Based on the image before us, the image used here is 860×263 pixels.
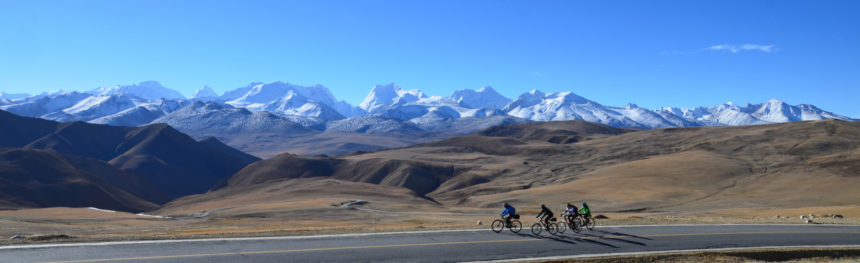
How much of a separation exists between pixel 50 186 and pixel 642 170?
4519 inches

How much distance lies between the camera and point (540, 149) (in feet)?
533

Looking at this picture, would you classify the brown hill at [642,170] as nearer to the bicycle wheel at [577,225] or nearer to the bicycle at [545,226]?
the bicycle wheel at [577,225]

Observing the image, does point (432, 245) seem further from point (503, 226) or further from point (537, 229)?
point (537, 229)

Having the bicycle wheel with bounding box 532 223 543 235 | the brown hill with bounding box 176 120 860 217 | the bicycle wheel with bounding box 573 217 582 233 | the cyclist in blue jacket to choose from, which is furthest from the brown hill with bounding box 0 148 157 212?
the bicycle wheel with bounding box 573 217 582 233

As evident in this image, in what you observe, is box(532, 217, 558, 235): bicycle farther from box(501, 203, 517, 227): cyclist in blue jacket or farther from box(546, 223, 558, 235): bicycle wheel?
box(501, 203, 517, 227): cyclist in blue jacket

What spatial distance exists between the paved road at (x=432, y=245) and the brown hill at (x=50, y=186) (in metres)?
101

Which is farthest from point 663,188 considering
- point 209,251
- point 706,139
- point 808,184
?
point 209,251

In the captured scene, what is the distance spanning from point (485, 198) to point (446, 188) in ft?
78.9

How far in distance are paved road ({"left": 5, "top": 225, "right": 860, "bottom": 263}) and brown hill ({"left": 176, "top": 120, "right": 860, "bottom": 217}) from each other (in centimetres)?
4640

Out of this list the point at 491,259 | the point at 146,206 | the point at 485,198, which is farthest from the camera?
the point at 146,206

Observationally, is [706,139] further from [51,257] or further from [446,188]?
[51,257]

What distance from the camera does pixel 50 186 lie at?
117500 mm

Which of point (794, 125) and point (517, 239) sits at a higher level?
point (794, 125)

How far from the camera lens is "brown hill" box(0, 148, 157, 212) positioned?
111188 mm
